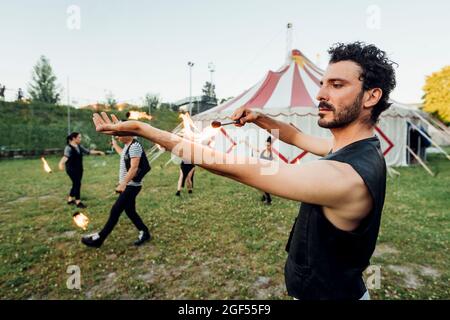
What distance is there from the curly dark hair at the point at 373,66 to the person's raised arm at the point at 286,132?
2.26 ft

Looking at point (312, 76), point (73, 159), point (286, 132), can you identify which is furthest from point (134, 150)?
point (312, 76)

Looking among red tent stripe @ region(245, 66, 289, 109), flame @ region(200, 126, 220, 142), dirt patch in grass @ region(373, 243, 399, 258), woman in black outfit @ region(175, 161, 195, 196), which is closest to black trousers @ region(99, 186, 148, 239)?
flame @ region(200, 126, 220, 142)

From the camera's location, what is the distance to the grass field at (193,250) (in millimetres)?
3715

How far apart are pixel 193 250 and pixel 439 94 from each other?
31.2 metres

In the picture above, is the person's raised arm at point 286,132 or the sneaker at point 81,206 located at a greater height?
the person's raised arm at point 286,132

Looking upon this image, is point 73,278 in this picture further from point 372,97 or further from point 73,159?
point 372,97

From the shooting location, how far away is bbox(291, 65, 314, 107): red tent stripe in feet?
36.6

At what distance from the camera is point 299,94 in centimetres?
1171

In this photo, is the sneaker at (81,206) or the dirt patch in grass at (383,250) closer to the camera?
the dirt patch in grass at (383,250)

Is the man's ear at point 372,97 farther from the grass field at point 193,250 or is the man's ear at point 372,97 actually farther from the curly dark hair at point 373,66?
the grass field at point 193,250

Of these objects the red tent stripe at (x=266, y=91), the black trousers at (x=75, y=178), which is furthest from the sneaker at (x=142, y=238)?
the red tent stripe at (x=266, y=91)

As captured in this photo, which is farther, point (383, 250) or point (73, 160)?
point (73, 160)

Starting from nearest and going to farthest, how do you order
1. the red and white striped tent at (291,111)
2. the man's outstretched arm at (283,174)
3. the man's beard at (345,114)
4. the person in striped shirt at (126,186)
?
the man's outstretched arm at (283,174), the man's beard at (345,114), the person in striped shirt at (126,186), the red and white striped tent at (291,111)
